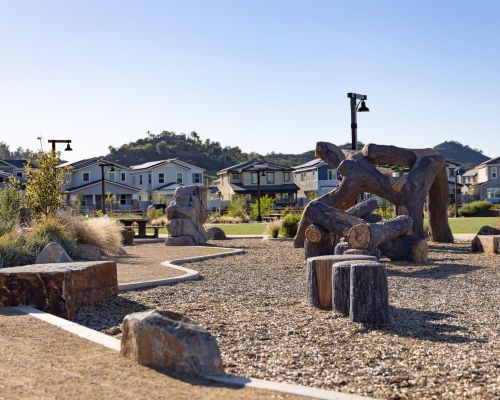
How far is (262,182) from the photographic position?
2820 inches

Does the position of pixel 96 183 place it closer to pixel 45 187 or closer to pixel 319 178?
pixel 319 178

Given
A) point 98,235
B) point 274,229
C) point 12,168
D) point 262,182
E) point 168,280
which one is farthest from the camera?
point 262,182

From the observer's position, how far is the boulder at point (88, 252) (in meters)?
14.5

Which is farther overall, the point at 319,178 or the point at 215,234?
the point at 319,178

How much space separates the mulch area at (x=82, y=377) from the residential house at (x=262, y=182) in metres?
63.2

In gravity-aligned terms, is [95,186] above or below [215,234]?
above

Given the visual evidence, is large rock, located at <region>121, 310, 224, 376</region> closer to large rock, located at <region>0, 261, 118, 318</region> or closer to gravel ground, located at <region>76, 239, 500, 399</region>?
gravel ground, located at <region>76, 239, 500, 399</region>

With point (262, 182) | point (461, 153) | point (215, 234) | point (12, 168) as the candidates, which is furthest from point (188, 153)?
point (215, 234)

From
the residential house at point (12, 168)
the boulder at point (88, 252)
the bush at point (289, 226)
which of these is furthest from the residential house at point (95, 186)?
the boulder at point (88, 252)

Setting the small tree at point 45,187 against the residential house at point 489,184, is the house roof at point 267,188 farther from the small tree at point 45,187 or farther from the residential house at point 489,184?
the small tree at point 45,187

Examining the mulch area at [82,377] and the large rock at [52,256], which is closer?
the mulch area at [82,377]

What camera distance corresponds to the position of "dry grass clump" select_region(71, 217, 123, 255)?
1566 centimetres

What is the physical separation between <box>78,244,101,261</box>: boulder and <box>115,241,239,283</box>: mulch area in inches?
18.3

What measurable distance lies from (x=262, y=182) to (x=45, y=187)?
A: 52635 millimetres
